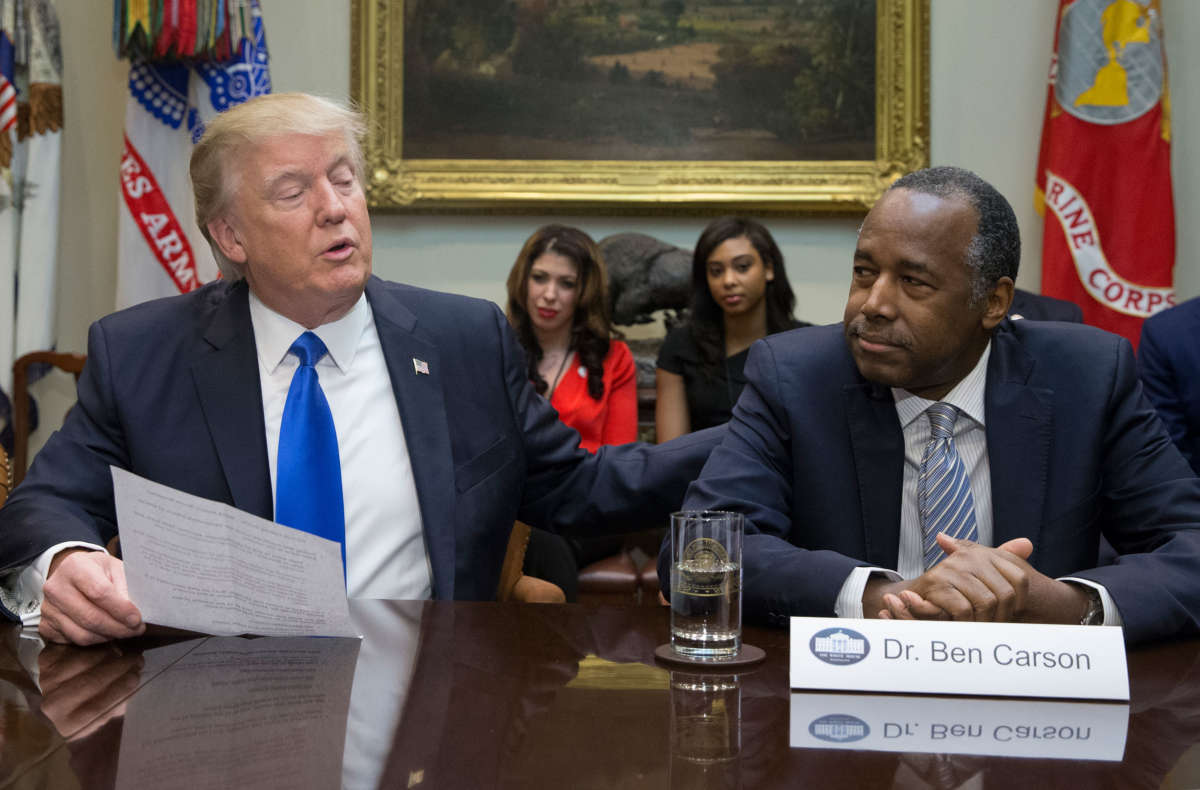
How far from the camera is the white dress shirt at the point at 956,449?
6.12ft

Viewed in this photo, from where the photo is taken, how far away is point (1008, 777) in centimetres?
95

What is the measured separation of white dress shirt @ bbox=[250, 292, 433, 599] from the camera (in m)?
1.91

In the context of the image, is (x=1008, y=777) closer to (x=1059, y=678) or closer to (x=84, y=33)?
(x=1059, y=678)

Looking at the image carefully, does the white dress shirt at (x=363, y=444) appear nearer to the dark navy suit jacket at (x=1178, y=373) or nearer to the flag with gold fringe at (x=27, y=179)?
the dark navy suit jacket at (x=1178, y=373)

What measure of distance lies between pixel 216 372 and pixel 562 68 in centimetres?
370

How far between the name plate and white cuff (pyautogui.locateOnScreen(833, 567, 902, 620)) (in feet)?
0.97

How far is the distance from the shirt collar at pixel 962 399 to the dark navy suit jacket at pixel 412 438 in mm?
338

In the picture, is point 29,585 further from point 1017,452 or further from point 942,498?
point 1017,452

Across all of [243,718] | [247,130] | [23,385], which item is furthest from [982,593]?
[23,385]

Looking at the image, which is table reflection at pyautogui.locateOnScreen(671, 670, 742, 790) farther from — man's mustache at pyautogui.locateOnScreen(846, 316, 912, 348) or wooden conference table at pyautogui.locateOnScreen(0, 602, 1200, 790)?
man's mustache at pyautogui.locateOnScreen(846, 316, 912, 348)

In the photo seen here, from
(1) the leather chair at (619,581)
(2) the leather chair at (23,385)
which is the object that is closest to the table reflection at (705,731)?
(1) the leather chair at (619,581)

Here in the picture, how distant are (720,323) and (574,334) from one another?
60 cm

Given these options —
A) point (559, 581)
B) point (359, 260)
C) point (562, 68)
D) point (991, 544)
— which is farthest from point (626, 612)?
point (562, 68)

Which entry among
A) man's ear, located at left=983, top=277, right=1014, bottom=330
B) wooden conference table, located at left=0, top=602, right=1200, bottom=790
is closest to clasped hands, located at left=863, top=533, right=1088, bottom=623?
wooden conference table, located at left=0, top=602, right=1200, bottom=790
